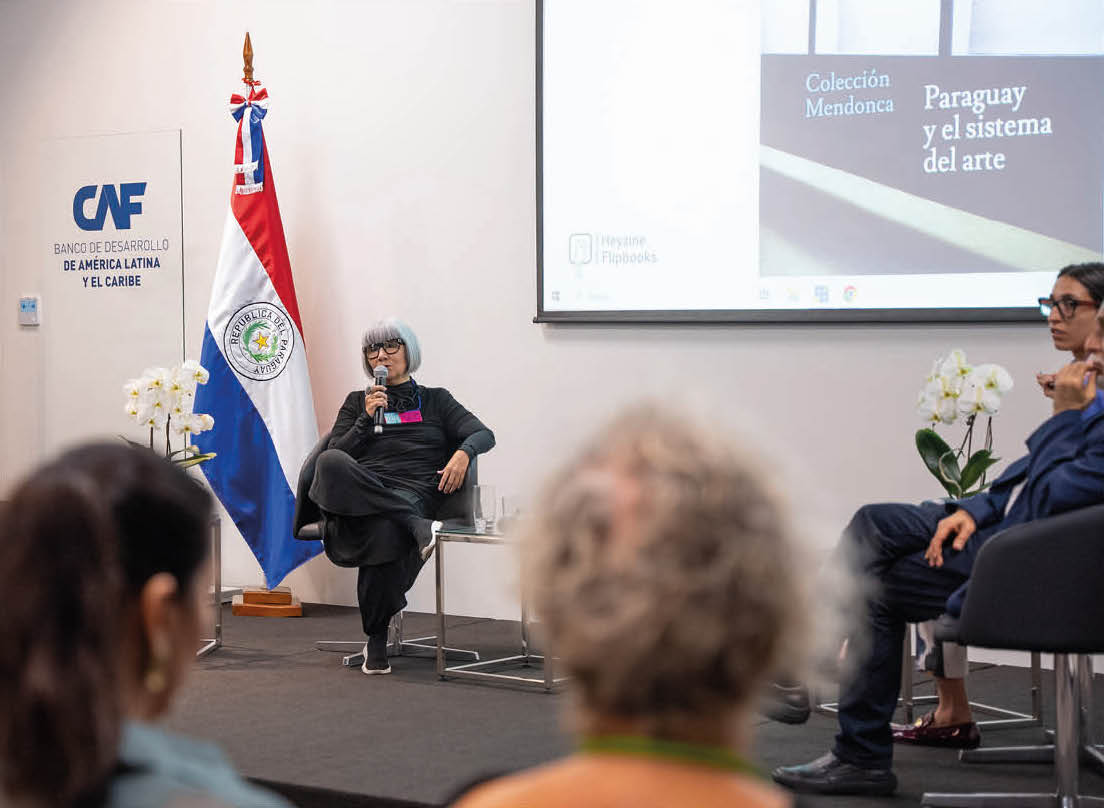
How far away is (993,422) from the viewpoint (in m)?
4.76

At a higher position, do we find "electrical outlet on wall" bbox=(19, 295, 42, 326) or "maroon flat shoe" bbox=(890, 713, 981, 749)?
"electrical outlet on wall" bbox=(19, 295, 42, 326)

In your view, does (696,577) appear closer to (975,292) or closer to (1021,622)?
(1021,622)

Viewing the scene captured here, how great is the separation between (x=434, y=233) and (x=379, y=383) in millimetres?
1237

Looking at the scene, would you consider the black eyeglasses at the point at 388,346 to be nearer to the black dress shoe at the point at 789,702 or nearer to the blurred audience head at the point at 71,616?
the black dress shoe at the point at 789,702

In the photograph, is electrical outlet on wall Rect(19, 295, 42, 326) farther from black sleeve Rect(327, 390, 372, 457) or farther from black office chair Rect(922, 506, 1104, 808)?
black office chair Rect(922, 506, 1104, 808)

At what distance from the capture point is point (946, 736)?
364 centimetres

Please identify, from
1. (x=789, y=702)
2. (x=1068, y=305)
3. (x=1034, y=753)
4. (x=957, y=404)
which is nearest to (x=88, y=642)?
(x=789, y=702)

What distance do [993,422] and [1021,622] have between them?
2.13 m

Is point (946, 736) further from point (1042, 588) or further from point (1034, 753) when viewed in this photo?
point (1042, 588)

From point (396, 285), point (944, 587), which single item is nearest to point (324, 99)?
point (396, 285)

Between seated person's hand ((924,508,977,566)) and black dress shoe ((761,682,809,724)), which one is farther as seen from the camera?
black dress shoe ((761,682,809,724))

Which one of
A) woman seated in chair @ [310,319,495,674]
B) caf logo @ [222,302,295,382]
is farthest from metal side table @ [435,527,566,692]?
caf logo @ [222,302,295,382]

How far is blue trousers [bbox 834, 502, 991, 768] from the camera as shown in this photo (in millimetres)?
3104

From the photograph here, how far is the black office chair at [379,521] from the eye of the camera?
15.3 feet
